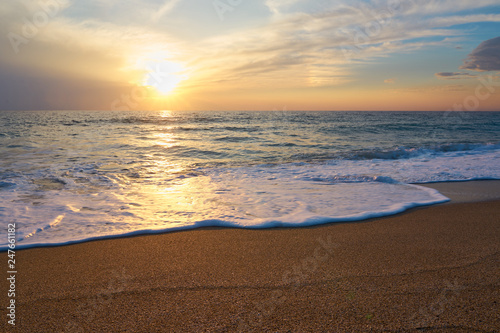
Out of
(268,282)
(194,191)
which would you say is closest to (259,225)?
(268,282)

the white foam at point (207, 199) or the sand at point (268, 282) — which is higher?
the white foam at point (207, 199)

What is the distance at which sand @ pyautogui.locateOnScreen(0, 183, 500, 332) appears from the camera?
233cm

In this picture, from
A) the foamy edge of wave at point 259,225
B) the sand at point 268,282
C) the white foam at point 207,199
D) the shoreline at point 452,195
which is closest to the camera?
the sand at point 268,282

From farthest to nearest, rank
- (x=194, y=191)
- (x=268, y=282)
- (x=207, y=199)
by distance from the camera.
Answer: (x=194, y=191)
(x=207, y=199)
(x=268, y=282)

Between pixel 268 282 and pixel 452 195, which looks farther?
pixel 452 195

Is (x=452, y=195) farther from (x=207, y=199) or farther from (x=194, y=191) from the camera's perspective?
(x=194, y=191)

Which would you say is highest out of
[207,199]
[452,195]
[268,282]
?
[452,195]

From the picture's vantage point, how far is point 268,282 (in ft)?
9.52

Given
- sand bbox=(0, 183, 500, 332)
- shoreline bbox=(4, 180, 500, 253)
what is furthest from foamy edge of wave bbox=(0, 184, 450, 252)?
sand bbox=(0, 183, 500, 332)

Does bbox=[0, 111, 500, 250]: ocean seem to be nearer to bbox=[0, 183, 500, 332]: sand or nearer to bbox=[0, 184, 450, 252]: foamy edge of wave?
bbox=[0, 184, 450, 252]: foamy edge of wave

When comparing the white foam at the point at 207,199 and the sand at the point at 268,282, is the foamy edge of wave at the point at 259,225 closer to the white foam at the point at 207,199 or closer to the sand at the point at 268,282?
the white foam at the point at 207,199

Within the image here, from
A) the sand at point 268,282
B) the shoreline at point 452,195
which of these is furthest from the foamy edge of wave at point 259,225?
the sand at point 268,282

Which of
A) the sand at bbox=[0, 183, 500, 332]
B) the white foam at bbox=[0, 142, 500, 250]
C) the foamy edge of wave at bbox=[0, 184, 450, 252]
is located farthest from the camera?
the white foam at bbox=[0, 142, 500, 250]

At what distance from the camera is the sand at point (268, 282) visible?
233cm
